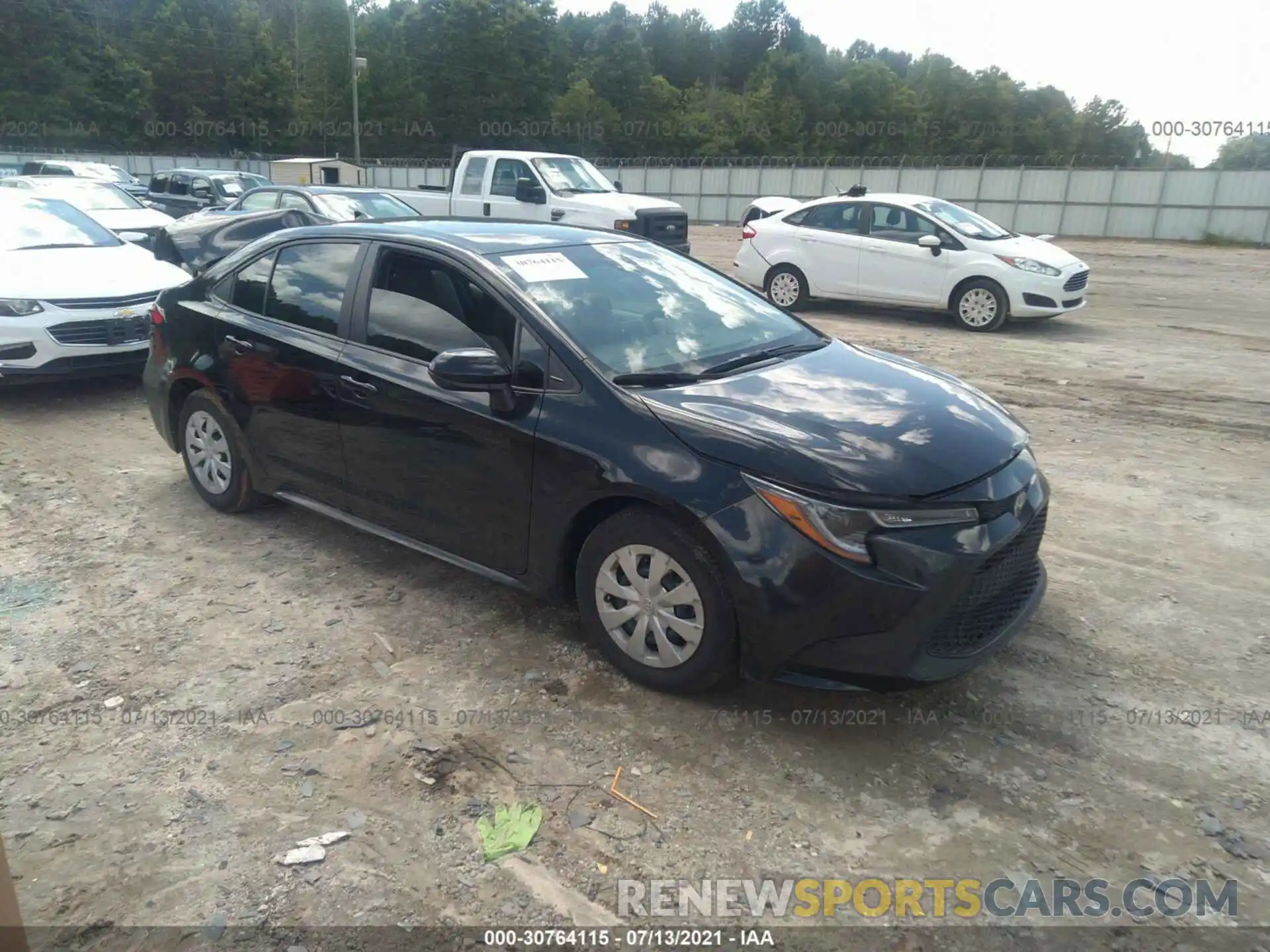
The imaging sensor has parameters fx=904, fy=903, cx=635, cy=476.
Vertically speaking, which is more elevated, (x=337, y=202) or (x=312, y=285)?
(x=337, y=202)

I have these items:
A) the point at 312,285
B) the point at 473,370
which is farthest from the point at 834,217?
the point at 473,370

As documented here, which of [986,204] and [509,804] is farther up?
[986,204]

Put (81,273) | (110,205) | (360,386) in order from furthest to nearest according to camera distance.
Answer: (110,205) < (81,273) < (360,386)

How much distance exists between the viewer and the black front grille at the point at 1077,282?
37.3 feet

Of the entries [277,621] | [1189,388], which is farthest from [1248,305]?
[277,621]

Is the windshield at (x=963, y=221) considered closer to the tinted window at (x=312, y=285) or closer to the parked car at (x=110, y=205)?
the tinted window at (x=312, y=285)

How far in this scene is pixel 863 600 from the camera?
3.00 m

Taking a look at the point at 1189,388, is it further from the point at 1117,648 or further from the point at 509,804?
the point at 509,804

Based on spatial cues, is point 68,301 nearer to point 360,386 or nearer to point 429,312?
point 360,386

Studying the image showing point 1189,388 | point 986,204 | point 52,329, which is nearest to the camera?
point 52,329

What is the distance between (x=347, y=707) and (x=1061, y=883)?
2512mm

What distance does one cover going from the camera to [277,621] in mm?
4109

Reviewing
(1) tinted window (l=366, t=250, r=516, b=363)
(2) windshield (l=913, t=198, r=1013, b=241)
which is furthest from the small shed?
(1) tinted window (l=366, t=250, r=516, b=363)

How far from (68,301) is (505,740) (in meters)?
6.20
